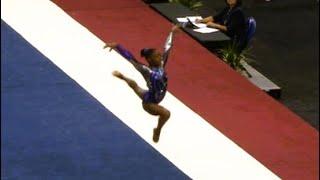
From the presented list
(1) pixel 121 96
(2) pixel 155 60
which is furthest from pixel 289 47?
(2) pixel 155 60

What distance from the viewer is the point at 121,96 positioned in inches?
469

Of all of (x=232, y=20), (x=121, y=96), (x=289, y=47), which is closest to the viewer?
(x=121, y=96)

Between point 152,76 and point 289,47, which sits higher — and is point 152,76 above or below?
above

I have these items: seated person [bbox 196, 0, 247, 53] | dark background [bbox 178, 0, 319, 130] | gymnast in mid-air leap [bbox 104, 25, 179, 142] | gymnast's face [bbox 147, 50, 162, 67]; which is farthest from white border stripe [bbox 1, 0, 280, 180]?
gymnast's face [bbox 147, 50, 162, 67]

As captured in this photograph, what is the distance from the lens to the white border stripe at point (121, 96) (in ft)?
34.7

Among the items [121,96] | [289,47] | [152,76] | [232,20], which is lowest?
[289,47]

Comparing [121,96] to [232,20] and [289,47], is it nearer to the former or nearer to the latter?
[232,20]

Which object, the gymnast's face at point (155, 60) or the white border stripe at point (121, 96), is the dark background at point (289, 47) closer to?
the white border stripe at point (121, 96)

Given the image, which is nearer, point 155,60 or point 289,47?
point 155,60

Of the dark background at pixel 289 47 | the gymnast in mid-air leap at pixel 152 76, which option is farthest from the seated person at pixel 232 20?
the gymnast in mid-air leap at pixel 152 76

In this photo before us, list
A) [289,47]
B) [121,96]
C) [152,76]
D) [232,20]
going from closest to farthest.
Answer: [152,76] → [121,96] → [232,20] → [289,47]

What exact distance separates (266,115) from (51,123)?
3096 mm

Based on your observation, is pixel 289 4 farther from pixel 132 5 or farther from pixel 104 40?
pixel 104 40

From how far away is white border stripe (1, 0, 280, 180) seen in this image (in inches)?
416
